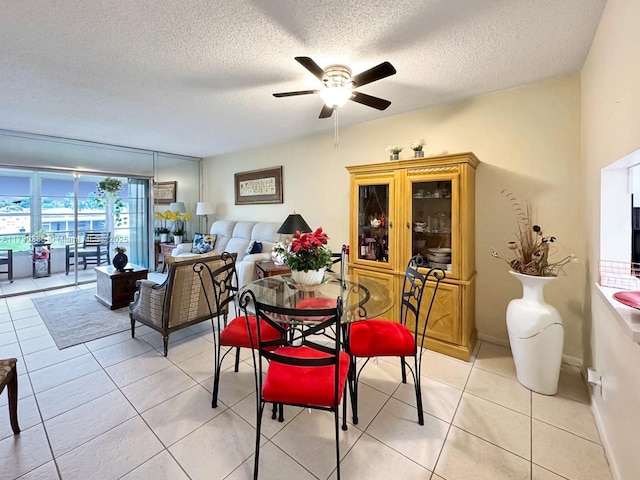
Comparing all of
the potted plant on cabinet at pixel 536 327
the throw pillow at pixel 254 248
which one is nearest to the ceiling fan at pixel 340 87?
the potted plant on cabinet at pixel 536 327

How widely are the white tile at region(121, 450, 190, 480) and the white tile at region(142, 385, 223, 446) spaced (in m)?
0.11

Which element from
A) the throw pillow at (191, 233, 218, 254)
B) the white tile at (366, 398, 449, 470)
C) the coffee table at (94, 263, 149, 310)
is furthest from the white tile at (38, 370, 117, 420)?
the throw pillow at (191, 233, 218, 254)

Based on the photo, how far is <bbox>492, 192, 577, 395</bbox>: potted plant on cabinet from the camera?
2.03 meters

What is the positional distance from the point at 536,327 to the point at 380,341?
122 cm

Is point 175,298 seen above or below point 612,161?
below

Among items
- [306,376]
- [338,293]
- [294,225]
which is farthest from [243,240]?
[306,376]

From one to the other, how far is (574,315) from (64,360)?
4.54 metres

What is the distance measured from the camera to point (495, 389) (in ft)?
6.98

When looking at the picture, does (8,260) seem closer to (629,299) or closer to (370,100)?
(370,100)

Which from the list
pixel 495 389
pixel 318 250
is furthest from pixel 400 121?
pixel 495 389

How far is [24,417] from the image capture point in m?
1.81

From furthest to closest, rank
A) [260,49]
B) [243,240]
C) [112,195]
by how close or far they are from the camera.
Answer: [112,195], [243,240], [260,49]

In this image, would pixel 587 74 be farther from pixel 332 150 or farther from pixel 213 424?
pixel 213 424

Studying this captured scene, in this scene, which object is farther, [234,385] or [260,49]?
[234,385]
